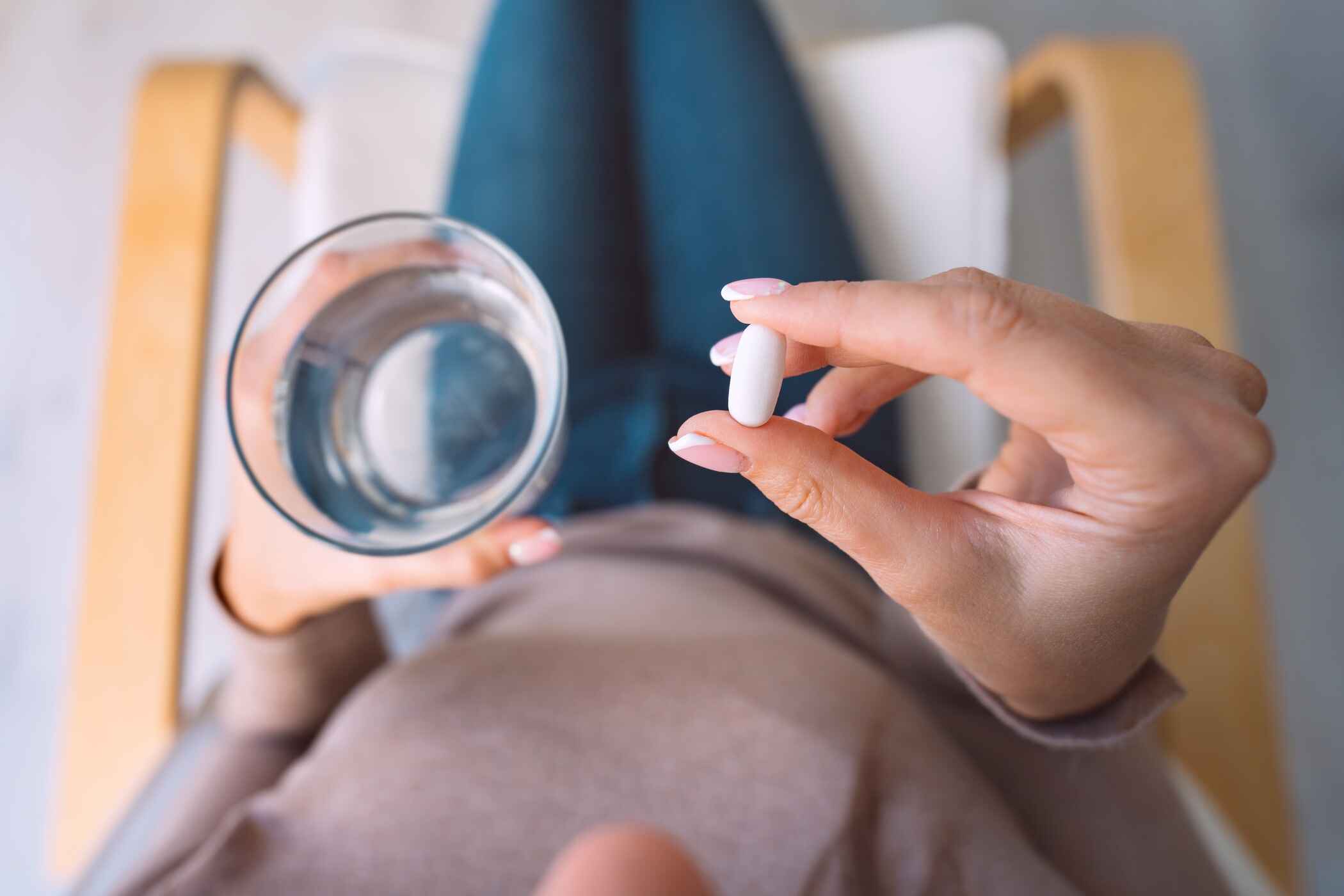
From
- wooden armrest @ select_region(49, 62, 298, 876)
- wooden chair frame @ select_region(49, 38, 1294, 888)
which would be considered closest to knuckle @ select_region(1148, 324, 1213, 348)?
wooden chair frame @ select_region(49, 38, 1294, 888)

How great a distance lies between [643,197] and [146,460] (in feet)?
1.13

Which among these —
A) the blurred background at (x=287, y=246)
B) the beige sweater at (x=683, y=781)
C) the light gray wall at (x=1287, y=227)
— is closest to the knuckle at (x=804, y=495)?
the beige sweater at (x=683, y=781)

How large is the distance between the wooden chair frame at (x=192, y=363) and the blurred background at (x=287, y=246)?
0.10 meters

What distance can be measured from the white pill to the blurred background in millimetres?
524

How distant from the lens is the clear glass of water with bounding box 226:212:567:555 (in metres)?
0.27

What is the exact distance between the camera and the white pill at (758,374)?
0.59 ft

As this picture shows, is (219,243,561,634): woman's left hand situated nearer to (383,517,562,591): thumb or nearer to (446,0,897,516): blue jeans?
(383,517,562,591): thumb

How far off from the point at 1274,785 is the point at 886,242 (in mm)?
383

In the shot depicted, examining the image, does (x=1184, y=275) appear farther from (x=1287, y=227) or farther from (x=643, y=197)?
(x=1287, y=227)

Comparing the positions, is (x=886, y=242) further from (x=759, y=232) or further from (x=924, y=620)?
(x=924, y=620)

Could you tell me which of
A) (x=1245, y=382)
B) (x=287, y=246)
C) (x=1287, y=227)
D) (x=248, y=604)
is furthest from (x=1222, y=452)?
(x=1287, y=227)

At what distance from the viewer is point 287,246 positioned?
0.71 metres

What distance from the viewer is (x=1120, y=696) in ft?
0.71

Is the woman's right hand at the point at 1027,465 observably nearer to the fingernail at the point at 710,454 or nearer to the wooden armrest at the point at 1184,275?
the fingernail at the point at 710,454
